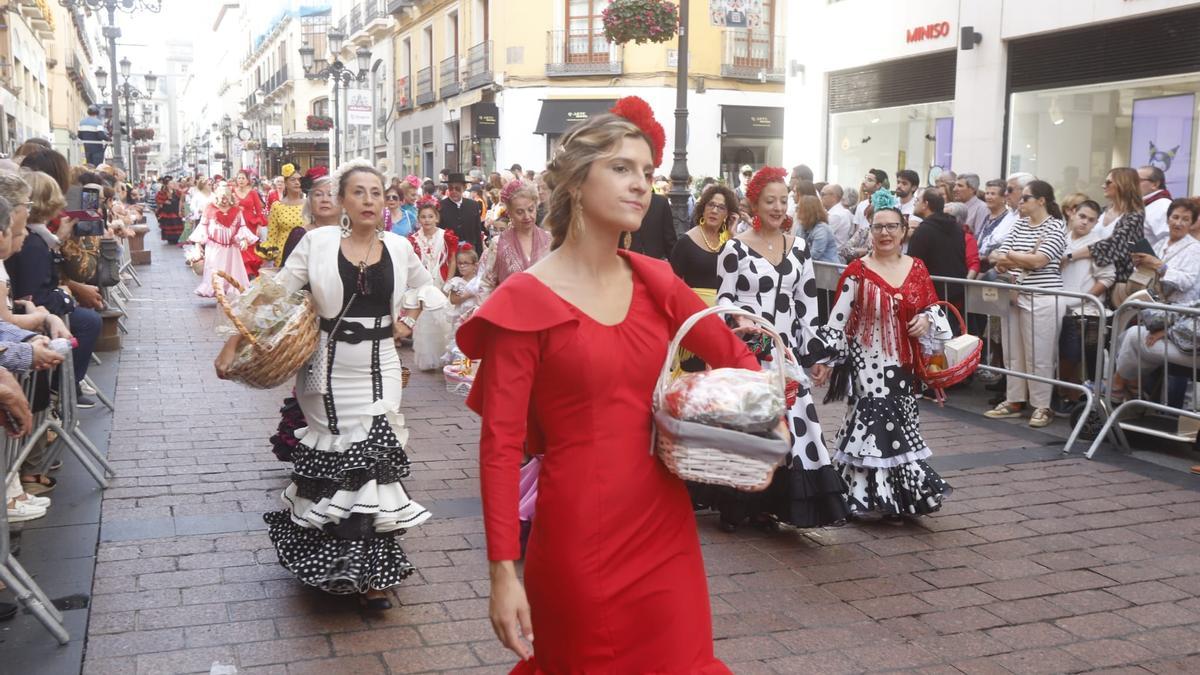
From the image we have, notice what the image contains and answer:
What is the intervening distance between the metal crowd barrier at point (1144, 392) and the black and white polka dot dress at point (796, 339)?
2800 millimetres

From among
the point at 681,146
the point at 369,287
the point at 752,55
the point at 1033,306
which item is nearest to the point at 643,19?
the point at 681,146

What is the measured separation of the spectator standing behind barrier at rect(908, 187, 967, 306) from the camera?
9898 mm

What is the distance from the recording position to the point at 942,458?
7801mm

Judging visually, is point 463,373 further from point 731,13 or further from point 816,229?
point 731,13

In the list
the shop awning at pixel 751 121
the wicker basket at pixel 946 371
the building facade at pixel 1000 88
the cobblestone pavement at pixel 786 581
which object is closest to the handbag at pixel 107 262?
the cobblestone pavement at pixel 786 581

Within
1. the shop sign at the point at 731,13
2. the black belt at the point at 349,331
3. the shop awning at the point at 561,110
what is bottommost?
the black belt at the point at 349,331

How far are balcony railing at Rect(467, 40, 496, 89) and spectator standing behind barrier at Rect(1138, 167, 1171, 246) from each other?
25.4 meters

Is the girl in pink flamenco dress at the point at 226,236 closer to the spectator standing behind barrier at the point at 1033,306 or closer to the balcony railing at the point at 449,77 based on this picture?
the spectator standing behind barrier at the point at 1033,306

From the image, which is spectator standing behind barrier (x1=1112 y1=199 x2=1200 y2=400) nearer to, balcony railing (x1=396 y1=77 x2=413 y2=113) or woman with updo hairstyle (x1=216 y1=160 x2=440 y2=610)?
woman with updo hairstyle (x1=216 y1=160 x2=440 y2=610)

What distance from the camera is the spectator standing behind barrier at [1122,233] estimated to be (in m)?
8.98

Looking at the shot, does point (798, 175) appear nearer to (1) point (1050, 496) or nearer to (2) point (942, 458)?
(2) point (942, 458)

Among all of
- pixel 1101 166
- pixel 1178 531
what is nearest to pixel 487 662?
pixel 1178 531

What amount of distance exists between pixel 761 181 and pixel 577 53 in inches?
1112

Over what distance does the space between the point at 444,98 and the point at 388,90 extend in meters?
10.1
